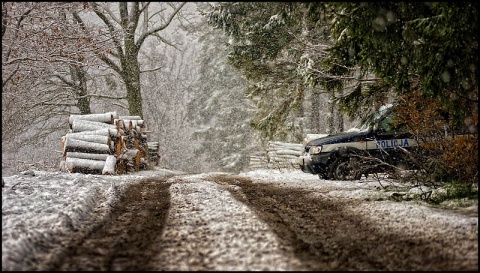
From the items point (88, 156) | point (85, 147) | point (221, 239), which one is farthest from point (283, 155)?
point (221, 239)

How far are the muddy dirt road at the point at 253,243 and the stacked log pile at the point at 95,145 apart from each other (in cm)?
705

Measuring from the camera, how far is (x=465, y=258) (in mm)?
3250

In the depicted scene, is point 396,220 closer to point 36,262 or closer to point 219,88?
point 36,262

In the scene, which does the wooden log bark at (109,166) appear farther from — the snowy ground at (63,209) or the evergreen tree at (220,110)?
the evergreen tree at (220,110)

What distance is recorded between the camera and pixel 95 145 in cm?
1205

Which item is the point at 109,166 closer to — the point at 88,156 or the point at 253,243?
the point at 88,156

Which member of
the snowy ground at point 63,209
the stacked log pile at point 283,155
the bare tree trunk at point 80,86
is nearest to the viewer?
the snowy ground at point 63,209

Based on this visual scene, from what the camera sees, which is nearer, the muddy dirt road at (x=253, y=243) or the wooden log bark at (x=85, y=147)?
the muddy dirt road at (x=253, y=243)

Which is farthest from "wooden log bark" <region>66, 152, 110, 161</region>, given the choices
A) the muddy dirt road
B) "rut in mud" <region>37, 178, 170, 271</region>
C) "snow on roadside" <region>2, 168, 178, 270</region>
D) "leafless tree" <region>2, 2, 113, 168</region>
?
the muddy dirt road

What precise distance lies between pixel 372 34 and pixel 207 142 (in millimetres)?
28247

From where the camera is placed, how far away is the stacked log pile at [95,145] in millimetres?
11805

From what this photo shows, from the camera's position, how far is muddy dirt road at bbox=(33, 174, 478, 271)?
3180 millimetres

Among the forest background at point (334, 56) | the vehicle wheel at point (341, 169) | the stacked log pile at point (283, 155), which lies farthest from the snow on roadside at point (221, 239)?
the stacked log pile at point (283, 155)

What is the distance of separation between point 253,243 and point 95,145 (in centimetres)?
993
